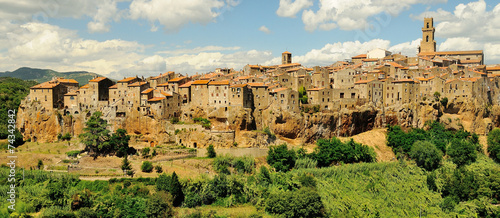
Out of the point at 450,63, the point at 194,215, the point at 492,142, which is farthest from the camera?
the point at 450,63

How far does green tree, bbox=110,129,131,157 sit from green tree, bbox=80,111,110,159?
81 centimetres

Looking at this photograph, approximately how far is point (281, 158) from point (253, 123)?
6.22m

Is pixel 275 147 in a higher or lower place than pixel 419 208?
higher

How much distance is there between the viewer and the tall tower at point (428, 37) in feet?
277

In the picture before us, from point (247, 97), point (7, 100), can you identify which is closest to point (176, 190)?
point (247, 97)

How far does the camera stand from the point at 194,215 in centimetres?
4216

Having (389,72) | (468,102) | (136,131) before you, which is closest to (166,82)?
(136,131)

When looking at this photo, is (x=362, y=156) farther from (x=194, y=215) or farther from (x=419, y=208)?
(x=194, y=215)

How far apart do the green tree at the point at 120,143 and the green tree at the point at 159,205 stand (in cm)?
982

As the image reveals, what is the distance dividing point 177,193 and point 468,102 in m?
41.7

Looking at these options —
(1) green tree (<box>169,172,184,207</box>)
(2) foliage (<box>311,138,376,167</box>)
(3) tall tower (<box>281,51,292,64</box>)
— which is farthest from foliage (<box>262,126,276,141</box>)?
(3) tall tower (<box>281,51,292,64</box>)

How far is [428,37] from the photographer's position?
85000 mm

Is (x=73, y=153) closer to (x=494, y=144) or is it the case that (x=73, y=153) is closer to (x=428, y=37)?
(x=494, y=144)

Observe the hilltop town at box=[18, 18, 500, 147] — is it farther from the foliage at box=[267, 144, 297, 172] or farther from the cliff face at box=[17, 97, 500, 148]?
the foliage at box=[267, 144, 297, 172]
